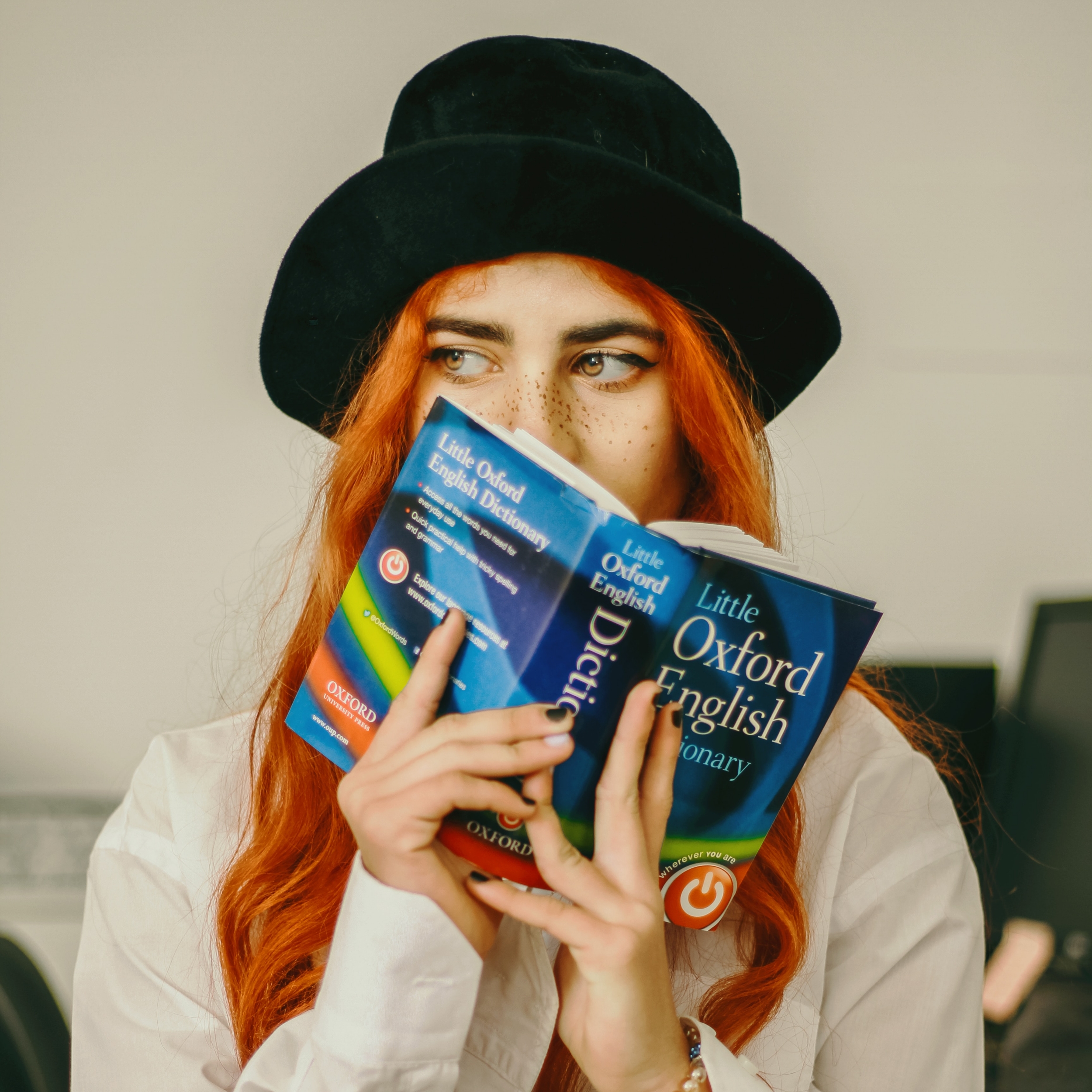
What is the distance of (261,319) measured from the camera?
139 cm

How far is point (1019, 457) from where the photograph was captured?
4.73 feet

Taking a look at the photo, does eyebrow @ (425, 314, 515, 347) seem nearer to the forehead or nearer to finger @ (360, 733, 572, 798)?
the forehead

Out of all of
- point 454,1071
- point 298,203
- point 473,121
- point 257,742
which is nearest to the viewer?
point 454,1071

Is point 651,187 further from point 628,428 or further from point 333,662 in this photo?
point 333,662

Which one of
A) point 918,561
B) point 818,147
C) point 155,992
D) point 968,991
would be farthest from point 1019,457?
point 155,992

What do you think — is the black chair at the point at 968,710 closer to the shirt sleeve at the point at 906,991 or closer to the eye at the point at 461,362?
the shirt sleeve at the point at 906,991

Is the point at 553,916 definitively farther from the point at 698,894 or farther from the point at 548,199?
the point at 548,199

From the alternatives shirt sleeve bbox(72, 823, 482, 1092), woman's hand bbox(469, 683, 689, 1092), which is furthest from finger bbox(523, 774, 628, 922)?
shirt sleeve bbox(72, 823, 482, 1092)

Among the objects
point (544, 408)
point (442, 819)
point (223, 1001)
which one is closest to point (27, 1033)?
point (223, 1001)

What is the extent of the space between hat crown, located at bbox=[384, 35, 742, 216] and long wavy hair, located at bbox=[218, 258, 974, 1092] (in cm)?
12

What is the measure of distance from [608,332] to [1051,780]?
97cm

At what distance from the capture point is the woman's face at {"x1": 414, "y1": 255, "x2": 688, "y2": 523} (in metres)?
0.83

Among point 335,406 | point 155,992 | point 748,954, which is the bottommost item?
point 155,992

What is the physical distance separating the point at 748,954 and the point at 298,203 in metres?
1.21
